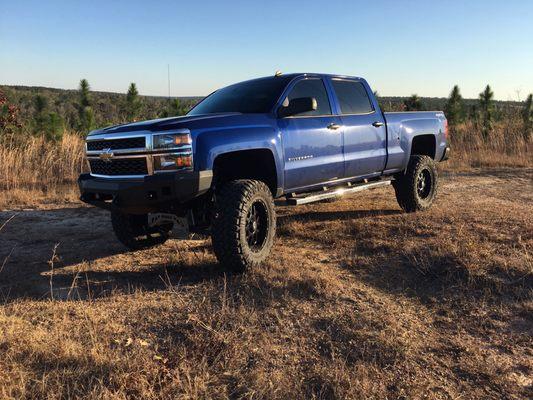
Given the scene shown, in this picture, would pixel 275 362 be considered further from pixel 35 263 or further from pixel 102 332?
pixel 35 263

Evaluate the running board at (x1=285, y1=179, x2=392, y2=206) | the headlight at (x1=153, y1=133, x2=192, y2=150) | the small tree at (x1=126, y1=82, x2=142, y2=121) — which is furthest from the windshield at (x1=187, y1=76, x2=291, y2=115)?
the small tree at (x1=126, y1=82, x2=142, y2=121)

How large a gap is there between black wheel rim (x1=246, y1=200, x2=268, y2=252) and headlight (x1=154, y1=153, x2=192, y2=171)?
79cm

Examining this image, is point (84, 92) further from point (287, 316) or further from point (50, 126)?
point (287, 316)

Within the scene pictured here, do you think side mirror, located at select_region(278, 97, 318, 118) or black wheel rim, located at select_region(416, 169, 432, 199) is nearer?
side mirror, located at select_region(278, 97, 318, 118)

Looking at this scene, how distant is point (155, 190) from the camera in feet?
13.4

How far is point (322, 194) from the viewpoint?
555cm

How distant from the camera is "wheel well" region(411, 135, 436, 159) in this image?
7.66 meters

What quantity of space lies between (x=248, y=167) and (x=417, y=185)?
3296mm

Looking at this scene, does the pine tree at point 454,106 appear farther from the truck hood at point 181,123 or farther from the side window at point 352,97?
the truck hood at point 181,123

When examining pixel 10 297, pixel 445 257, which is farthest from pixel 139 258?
pixel 445 257

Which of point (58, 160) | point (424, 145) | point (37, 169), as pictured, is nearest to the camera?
point (424, 145)

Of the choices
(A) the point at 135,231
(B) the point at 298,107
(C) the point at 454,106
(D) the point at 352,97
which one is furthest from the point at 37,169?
(C) the point at 454,106

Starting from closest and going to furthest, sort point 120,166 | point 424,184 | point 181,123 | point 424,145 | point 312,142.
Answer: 1. point 181,123
2. point 120,166
3. point 312,142
4. point 424,184
5. point 424,145

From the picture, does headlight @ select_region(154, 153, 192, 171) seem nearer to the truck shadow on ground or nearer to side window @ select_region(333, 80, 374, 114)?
the truck shadow on ground
